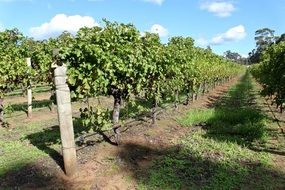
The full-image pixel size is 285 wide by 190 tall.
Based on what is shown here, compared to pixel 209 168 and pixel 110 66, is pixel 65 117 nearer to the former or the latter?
pixel 110 66

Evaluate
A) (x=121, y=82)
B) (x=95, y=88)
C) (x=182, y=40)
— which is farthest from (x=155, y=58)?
(x=182, y=40)

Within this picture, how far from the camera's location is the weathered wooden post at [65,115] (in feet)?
23.6

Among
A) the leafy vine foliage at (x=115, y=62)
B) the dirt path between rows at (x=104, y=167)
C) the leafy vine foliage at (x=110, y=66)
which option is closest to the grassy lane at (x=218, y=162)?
the dirt path between rows at (x=104, y=167)

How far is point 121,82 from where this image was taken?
911cm

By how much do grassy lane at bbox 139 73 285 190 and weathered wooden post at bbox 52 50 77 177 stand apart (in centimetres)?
137

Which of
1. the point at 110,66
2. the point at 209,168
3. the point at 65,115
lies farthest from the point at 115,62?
the point at 209,168

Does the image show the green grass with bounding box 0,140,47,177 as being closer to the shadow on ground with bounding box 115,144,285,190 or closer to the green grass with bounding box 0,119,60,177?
the green grass with bounding box 0,119,60,177

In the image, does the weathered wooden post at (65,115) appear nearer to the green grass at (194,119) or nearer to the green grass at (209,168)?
the green grass at (209,168)

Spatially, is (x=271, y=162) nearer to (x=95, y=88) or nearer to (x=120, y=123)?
(x=120, y=123)

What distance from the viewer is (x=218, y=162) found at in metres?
8.45

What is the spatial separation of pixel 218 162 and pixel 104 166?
2445 millimetres

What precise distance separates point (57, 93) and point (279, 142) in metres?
6.22

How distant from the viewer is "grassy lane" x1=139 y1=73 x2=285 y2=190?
7.21 metres

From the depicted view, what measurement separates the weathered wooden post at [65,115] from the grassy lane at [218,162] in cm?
137
